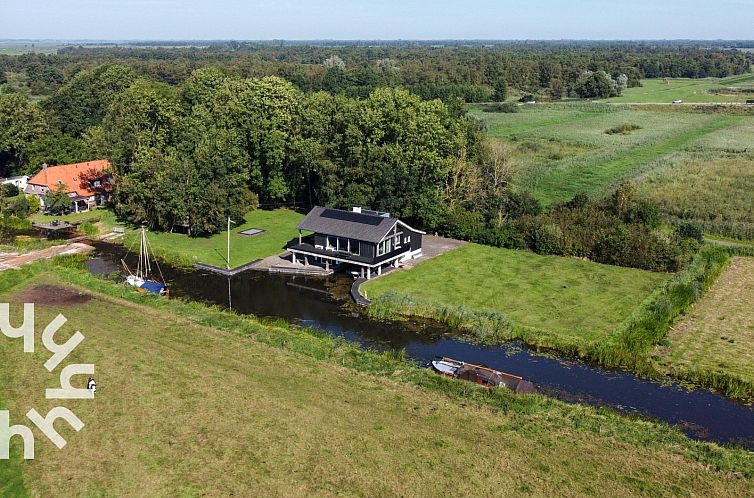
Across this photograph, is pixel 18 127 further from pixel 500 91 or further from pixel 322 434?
pixel 500 91

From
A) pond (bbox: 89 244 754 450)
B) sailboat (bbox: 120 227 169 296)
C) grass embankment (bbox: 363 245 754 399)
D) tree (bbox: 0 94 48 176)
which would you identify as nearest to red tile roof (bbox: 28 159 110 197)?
tree (bbox: 0 94 48 176)

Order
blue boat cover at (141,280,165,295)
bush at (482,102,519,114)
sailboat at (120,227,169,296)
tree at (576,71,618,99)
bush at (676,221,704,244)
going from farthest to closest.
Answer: tree at (576,71,618,99) → bush at (482,102,519,114) → bush at (676,221,704,244) → sailboat at (120,227,169,296) → blue boat cover at (141,280,165,295)

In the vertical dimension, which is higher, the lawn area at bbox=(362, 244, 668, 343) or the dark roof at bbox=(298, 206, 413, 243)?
the dark roof at bbox=(298, 206, 413, 243)

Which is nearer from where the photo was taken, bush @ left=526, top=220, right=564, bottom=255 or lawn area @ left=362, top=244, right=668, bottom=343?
lawn area @ left=362, top=244, right=668, bottom=343

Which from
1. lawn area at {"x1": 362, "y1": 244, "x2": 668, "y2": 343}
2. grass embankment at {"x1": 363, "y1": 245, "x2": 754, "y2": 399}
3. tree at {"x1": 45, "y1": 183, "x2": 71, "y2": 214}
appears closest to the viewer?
grass embankment at {"x1": 363, "y1": 245, "x2": 754, "y2": 399}

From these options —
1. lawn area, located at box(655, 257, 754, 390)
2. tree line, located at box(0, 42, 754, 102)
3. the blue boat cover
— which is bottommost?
lawn area, located at box(655, 257, 754, 390)

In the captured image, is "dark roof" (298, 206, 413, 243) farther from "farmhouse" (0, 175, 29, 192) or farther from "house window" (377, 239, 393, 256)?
"farmhouse" (0, 175, 29, 192)

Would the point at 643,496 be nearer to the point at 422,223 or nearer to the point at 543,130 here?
the point at 422,223
